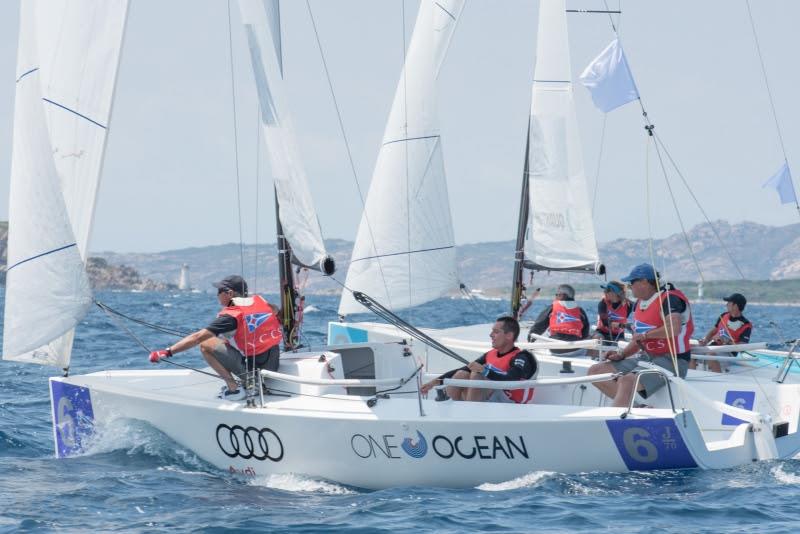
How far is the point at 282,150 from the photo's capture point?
29.4 feet

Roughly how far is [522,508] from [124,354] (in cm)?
1114

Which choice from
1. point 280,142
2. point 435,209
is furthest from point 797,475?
point 435,209

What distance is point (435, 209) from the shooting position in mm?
13391

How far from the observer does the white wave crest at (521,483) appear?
6.83 meters

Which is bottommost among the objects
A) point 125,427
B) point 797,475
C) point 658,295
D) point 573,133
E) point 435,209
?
point 797,475

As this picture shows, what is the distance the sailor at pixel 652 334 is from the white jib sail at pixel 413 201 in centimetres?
487

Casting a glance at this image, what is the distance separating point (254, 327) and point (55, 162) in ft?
5.94

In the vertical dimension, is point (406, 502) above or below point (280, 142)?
below

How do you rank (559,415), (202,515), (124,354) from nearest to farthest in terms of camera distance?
(202,515)
(559,415)
(124,354)

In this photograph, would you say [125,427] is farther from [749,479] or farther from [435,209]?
[435,209]

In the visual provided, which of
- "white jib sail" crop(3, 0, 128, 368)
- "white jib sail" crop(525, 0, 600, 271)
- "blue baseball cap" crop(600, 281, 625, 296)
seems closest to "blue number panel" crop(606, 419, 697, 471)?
"white jib sail" crop(3, 0, 128, 368)

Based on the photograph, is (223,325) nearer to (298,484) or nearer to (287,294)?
Result: (298,484)

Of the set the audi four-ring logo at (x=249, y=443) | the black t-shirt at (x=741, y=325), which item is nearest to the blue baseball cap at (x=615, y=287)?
the black t-shirt at (x=741, y=325)

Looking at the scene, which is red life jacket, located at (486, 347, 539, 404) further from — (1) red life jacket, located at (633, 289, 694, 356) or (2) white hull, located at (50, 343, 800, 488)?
(1) red life jacket, located at (633, 289, 694, 356)
